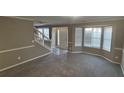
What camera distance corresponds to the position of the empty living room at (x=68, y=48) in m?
4.10

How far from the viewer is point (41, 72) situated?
4.16m

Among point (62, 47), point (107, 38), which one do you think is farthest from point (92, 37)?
point (62, 47)

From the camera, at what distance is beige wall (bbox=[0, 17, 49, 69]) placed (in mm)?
4042

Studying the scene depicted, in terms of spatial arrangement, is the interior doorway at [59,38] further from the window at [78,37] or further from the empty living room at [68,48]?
the window at [78,37]

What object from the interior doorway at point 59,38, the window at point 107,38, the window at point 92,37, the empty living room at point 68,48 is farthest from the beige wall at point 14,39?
the window at point 107,38

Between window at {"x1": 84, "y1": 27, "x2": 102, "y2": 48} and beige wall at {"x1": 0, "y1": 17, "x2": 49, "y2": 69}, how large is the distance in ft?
12.0

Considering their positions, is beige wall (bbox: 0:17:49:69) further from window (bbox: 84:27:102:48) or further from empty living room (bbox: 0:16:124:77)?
window (bbox: 84:27:102:48)

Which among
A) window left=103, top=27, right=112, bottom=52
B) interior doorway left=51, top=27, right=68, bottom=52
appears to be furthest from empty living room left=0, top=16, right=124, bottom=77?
interior doorway left=51, top=27, right=68, bottom=52
